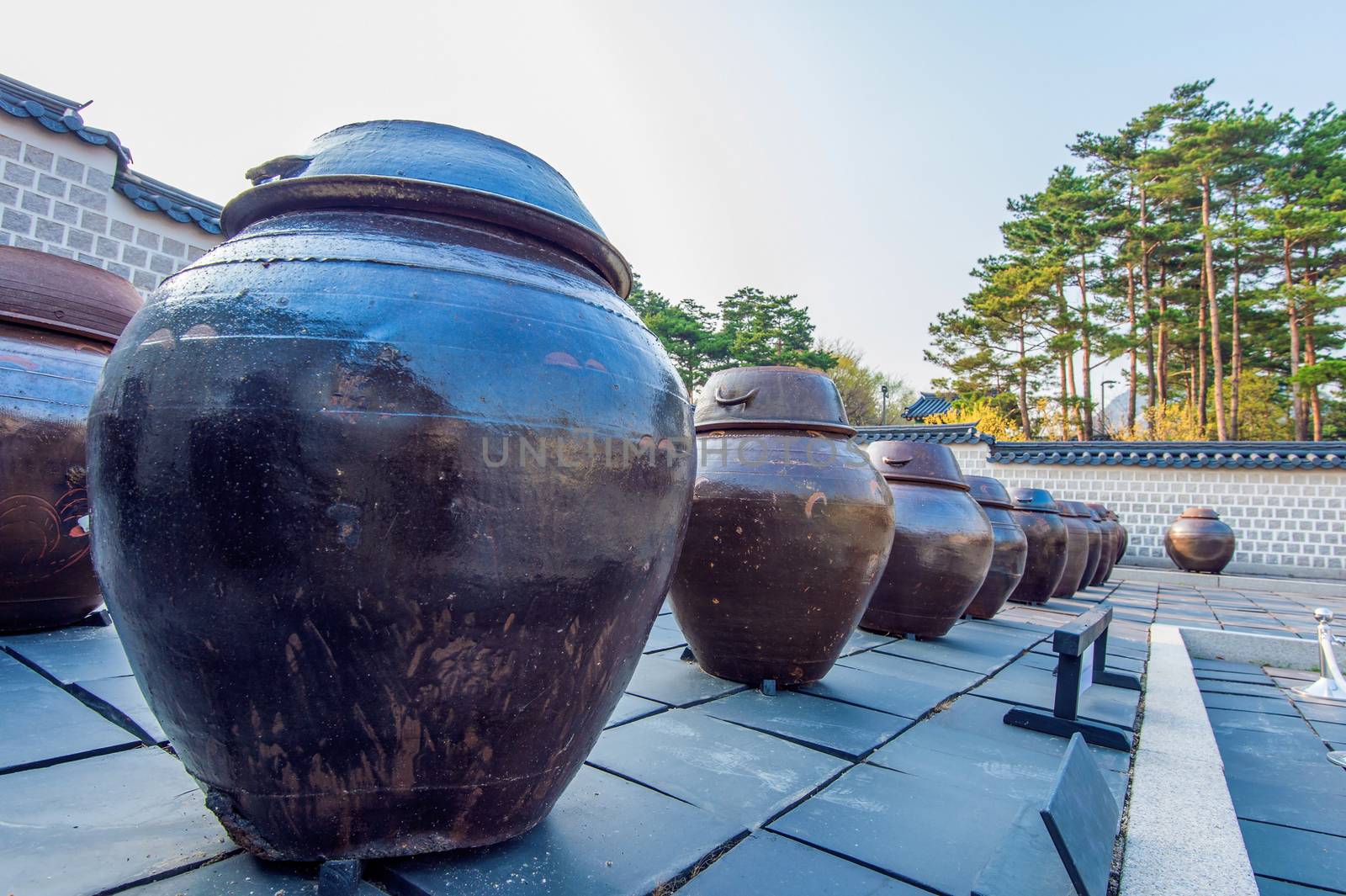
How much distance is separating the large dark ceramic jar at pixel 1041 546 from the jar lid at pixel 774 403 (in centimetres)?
470

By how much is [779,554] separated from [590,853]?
1.60 meters

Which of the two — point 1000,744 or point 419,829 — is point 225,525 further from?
point 1000,744

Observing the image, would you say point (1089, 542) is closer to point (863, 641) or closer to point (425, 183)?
point (863, 641)

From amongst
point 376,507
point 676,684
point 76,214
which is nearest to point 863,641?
point 676,684

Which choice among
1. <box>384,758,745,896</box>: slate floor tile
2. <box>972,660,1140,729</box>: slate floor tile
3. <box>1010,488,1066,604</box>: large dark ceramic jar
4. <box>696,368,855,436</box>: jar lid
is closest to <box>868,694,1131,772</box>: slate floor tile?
<box>972,660,1140,729</box>: slate floor tile

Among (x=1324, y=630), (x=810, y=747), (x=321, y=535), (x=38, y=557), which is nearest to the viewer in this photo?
(x=321, y=535)

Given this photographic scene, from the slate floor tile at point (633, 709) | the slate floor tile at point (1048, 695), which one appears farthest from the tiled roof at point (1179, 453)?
the slate floor tile at point (633, 709)

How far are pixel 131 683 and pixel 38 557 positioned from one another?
3.14ft

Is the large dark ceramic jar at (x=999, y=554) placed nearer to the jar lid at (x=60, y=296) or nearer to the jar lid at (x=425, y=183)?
the jar lid at (x=425, y=183)

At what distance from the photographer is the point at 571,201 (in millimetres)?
1765

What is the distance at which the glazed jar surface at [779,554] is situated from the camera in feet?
9.96

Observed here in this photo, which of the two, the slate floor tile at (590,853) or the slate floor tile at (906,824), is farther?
the slate floor tile at (906,824)

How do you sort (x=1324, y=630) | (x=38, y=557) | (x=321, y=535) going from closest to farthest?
(x=321, y=535) < (x=38, y=557) < (x=1324, y=630)

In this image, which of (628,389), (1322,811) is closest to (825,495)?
(628,389)
